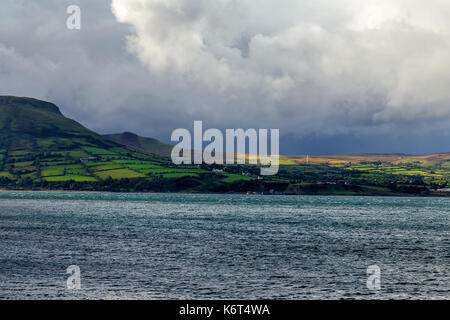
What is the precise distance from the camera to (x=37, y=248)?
5453 centimetres

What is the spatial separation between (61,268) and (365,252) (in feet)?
110

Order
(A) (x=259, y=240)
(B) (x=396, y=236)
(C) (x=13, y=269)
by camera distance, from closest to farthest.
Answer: (C) (x=13, y=269)
(A) (x=259, y=240)
(B) (x=396, y=236)
